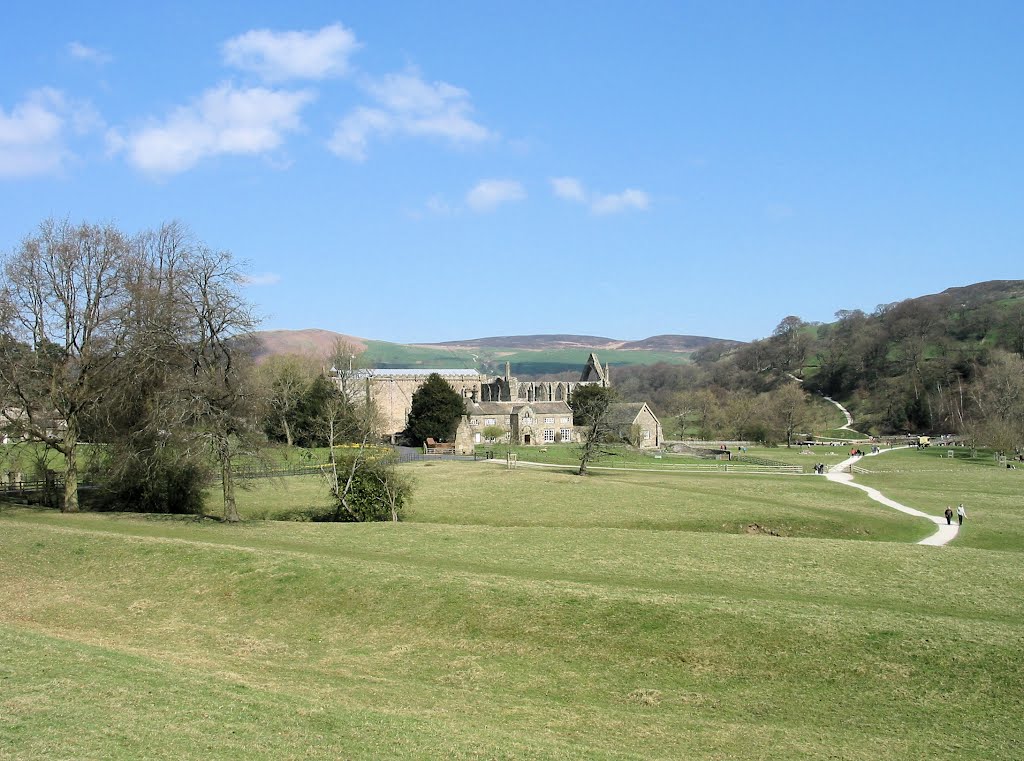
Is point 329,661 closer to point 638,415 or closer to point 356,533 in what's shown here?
point 356,533

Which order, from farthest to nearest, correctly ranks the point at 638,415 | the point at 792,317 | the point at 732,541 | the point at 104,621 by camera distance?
the point at 792,317, the point at 638,415, the point at 732,541, the point at 104,621

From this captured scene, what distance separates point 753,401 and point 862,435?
18241mm

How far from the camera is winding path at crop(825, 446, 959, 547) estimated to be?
34.0 metres

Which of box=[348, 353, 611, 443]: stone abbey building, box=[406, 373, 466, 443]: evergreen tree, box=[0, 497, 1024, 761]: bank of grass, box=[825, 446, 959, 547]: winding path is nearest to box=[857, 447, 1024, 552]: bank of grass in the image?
box=[825, 446, 959, 547]: winding path

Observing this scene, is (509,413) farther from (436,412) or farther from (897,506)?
(897,506)

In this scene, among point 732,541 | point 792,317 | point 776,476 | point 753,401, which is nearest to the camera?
point 732,541

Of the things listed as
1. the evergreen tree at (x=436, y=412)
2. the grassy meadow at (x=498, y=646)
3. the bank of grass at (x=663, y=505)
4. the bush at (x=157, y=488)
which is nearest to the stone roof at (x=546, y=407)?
the evergreen tree at (x=436, y=412)

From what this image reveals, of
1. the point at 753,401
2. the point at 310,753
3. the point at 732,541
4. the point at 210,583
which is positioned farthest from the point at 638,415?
the point at 310,753

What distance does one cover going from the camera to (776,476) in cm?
5719

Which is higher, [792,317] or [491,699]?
[792,317]

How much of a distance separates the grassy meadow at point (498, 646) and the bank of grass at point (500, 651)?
68mm

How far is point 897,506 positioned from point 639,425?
46189 mm

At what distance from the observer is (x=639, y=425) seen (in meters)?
88.9

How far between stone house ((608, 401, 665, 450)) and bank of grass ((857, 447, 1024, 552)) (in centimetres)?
2314
